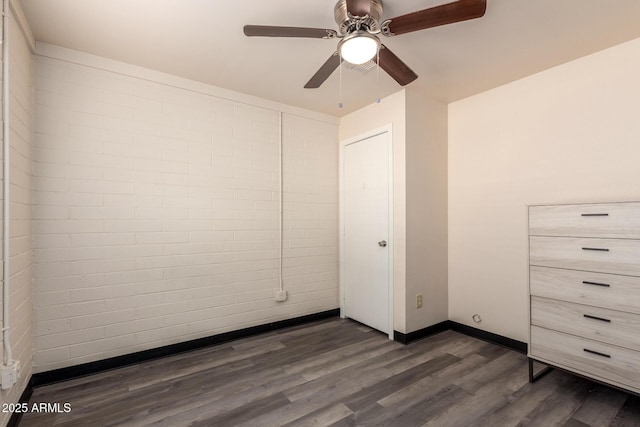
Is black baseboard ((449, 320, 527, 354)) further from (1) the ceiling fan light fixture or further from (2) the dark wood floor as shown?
(1) the ceiling fan light fixture

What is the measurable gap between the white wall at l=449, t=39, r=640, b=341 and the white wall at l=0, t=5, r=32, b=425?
3591 millimetres

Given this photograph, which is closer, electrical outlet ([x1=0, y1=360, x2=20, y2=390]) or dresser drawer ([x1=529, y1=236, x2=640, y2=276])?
electrical outlet ([x1=0, y1=360, x2=20, y2=390])

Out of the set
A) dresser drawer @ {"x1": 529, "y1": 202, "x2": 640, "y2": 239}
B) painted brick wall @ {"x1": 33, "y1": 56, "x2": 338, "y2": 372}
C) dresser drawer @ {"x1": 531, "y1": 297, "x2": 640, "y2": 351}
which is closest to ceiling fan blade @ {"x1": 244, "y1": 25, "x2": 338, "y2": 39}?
painted brick wall @ {"x1": 33, "y1": 56, "x2": 338, "y2": 372}

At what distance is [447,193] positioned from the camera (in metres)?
3.32

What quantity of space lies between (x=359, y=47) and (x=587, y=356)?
2468 mm

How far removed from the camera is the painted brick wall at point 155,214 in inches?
87.1

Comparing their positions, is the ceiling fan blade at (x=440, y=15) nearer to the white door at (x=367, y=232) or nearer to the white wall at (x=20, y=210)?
the white door at (x=367, y=232)

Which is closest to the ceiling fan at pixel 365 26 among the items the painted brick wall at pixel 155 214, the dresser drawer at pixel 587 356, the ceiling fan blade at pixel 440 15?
the ceiling fan blade at pixel 440 15

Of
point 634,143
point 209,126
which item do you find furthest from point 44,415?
point 634,143

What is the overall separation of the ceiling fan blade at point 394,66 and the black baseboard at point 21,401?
3.02 metres

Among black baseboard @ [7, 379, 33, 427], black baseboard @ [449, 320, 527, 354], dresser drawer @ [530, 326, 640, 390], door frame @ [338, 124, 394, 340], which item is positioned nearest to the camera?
black baseboard @ [7, 379, 33, 427]

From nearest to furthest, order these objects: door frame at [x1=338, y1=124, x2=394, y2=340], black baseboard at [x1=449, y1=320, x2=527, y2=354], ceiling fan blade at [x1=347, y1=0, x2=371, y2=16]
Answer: ceiling fan blade at [x1=347, y1=0, x2=371, y2=16] < black baseboard at [x1=449, y1=320, x2=527, y2=354] < door frame at [x1=338, y1=124, x2=394, y2=340]

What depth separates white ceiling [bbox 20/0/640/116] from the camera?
1804 millimetres

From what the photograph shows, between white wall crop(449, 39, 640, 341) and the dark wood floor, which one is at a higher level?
white wall crop(449, 39, 640, 341)
